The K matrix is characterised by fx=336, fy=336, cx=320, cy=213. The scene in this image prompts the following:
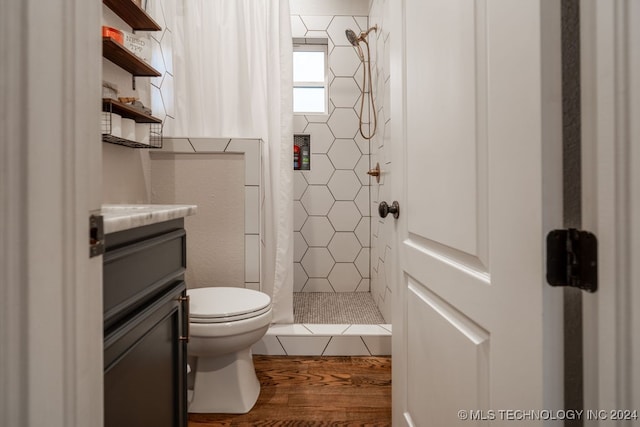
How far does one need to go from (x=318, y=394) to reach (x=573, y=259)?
1.39 metres

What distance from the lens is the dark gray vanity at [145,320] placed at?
2.06 ft

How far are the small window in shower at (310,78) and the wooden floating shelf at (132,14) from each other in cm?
138

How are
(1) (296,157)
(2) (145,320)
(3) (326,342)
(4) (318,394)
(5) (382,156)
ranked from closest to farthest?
(2) (145,320) → (4) (318,394) → (3) (326,342) → (5) (382,156) → (1) (296,157)

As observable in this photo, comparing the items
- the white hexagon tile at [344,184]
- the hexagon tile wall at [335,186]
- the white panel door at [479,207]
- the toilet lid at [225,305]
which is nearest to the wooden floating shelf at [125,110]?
the toilet lid at [225,305]

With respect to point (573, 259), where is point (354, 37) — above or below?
above

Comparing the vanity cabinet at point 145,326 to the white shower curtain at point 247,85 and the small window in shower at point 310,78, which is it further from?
the small window in shower at point 310,78

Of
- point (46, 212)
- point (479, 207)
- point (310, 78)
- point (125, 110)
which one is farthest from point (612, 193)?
point (310, 78)

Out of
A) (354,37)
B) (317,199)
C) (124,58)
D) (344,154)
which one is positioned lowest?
(317,199)

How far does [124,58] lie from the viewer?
1.44m

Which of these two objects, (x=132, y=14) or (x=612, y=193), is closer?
(x=612, y=193)

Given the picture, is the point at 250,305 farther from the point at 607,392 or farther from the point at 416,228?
the point at 607,392

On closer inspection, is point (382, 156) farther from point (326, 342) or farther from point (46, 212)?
point (46, 212)

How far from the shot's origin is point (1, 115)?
0.36 m

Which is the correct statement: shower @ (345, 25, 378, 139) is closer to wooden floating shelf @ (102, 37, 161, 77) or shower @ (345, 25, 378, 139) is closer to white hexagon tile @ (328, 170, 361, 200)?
white hexagon tile @ (328, 170, 361, 200)
